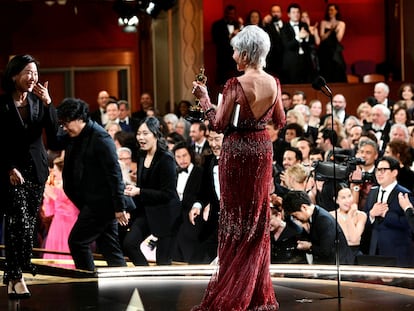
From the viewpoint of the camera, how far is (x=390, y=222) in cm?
803

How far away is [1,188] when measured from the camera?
6.60 meters

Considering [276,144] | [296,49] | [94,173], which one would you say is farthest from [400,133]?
[296,49]

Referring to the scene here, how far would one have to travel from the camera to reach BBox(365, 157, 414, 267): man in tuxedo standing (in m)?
7.98

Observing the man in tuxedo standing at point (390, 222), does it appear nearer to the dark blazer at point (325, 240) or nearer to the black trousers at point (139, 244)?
the dark blazer at point (325, 240)

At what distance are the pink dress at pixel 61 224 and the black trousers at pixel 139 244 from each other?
0.89 metres

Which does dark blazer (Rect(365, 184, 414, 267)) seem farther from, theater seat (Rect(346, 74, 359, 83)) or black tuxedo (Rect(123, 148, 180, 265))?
theater seat (Rect(346, 74, 359, 83))

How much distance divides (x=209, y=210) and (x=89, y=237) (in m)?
1.18

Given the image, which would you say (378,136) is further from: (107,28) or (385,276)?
(107,28)

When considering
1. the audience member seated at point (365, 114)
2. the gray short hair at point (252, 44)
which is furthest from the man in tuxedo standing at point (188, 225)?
the audience member seated at point (365, 114)

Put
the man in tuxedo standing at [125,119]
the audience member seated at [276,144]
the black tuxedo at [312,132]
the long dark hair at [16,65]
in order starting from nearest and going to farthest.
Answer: the long dark hair at [16,65], the audience member seated at [276,144], the black tuxedo at [312,132], the man in tuxedo standing at [125,119]

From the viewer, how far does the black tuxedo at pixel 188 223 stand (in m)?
8.61

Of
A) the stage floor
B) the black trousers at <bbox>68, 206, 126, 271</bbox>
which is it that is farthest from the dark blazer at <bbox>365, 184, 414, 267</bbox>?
the black trousers at <bbox>68, 206, 126, 271</bbox>

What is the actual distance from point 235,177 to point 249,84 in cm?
52

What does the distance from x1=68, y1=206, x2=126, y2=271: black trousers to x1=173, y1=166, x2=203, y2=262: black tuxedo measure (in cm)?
102
